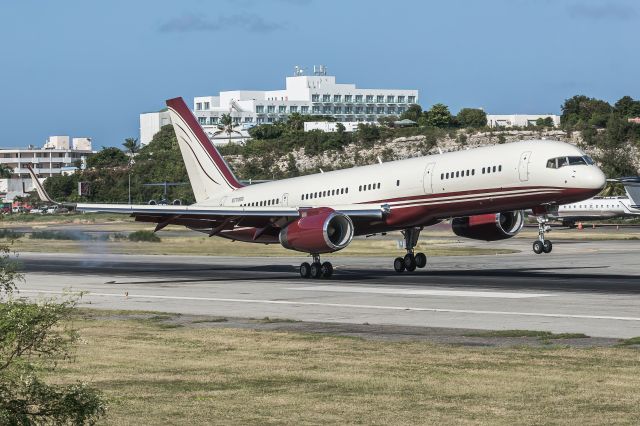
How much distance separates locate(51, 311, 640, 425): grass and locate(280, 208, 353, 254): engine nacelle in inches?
746

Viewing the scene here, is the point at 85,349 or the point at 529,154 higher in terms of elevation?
the point at 529,154

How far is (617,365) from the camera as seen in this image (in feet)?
64.4

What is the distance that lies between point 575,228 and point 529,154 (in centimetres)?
7415

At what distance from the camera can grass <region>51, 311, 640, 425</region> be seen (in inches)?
595

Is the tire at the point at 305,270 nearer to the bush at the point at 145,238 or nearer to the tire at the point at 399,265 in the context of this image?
the tire at the point at 399,265

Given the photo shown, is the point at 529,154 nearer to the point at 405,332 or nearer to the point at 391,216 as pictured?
the point at 391,216

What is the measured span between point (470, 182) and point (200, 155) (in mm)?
17499

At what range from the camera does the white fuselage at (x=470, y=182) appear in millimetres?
41656

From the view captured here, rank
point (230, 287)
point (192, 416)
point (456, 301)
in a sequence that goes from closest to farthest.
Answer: point (192, 416) → point (456, 301) → point (230, 287)

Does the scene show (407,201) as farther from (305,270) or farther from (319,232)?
(305,270)

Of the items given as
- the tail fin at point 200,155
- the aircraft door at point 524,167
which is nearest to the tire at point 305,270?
the aircraft door at point 524,167

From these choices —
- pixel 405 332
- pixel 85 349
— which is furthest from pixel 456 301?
pixel 85 349

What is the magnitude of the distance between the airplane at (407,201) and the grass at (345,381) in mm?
19208

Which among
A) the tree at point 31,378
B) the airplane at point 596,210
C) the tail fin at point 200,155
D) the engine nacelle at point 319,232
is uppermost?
the tail fin at point 200,155
